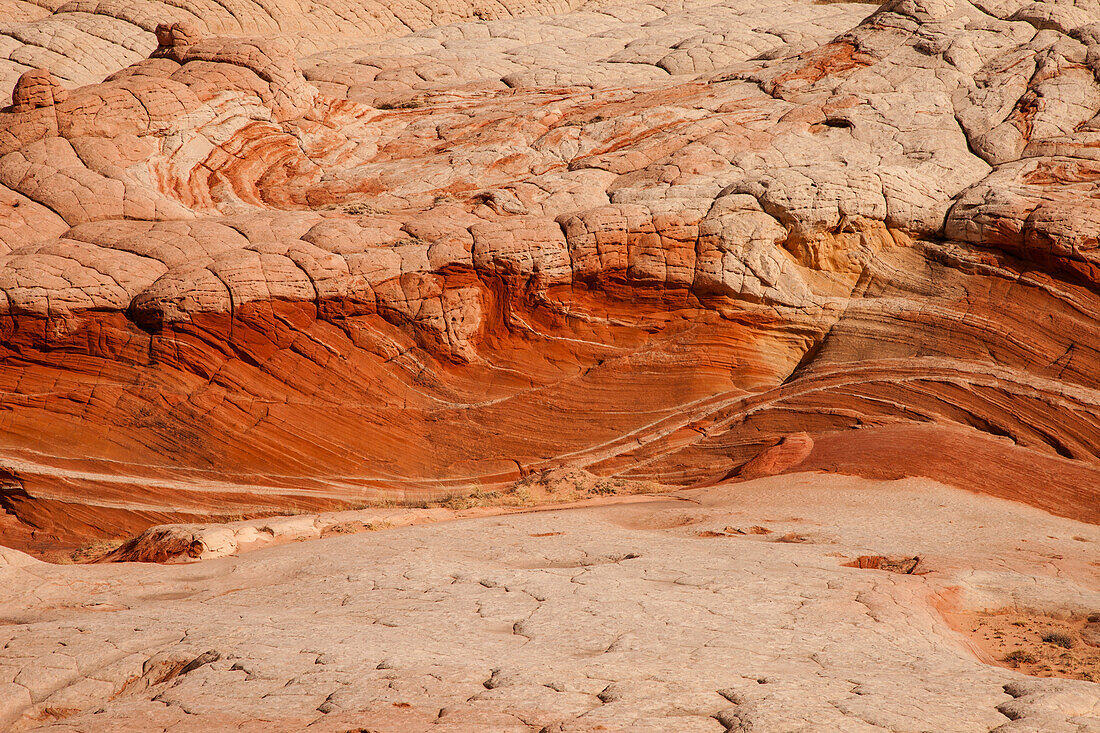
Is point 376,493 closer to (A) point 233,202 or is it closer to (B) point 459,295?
(B) point 459,295

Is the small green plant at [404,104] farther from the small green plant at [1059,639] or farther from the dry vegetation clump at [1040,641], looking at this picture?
the small green plant at [1059,639]

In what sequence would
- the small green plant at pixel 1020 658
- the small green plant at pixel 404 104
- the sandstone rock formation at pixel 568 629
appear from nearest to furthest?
the sandstone rock formation at pixel 568 629
the small green plant at pixel 1020 658
the small green plant at pixel 404 104

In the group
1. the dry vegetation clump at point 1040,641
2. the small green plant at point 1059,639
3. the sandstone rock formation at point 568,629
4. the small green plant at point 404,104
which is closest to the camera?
the sandstone rock formation at point 568,629

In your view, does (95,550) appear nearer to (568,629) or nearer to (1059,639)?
(568,629)

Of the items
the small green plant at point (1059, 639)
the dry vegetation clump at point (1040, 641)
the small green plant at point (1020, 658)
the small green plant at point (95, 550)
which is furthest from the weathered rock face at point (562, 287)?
the small green plant at point (1020, 658)

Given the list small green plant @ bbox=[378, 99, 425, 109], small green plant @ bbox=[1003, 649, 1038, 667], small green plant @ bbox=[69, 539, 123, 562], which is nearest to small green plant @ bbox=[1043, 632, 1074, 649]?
small green plant @ bbox=[1003, 649, 1038, 667]

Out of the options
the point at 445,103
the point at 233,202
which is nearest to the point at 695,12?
the point at 445,103

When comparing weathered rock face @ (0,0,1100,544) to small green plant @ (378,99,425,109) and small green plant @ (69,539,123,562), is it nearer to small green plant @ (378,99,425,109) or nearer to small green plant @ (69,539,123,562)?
small green plant @ (69,539,123,562)
